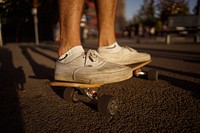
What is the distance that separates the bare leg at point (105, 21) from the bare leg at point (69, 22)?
31cm

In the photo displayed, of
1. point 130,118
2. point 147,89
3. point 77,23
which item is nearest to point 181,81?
point 147,89

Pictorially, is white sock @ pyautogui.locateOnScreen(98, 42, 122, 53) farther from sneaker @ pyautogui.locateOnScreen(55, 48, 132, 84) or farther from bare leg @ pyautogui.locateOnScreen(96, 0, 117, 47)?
sneaker @ pyautogui.locateOnScreen(55, 48, 132, 84)

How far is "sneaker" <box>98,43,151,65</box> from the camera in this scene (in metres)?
1.59

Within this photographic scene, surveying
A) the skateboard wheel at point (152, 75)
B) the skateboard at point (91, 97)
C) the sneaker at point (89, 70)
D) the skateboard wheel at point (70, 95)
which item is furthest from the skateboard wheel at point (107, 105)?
the skateboard wheel at point (152, 75)

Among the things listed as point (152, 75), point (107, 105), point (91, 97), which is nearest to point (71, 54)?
point (91, 97)

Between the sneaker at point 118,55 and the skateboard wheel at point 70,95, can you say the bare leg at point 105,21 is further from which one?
the skateboard wheel at point 70,95

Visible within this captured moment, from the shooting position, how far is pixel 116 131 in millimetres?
964

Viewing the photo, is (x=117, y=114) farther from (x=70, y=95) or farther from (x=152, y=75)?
(x=152, y=75)

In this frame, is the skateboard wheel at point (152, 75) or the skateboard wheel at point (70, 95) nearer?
the skateboard wheel at point (70, 95)

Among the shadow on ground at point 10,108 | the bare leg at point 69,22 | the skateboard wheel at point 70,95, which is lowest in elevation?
the shadow on ground at point 10,108

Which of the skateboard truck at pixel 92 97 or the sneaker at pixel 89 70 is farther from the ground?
the sneaker at pixel 89 70

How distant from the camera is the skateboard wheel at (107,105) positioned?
110 cm

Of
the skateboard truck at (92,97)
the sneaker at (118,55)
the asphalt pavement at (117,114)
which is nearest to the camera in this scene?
the asphalt pavement at (117,114)

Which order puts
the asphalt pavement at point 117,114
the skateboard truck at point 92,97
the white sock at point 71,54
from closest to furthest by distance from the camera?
the asphalt pavement at point 117,114, the skateboard truck at point 92,97, the white sock at point 71,54
